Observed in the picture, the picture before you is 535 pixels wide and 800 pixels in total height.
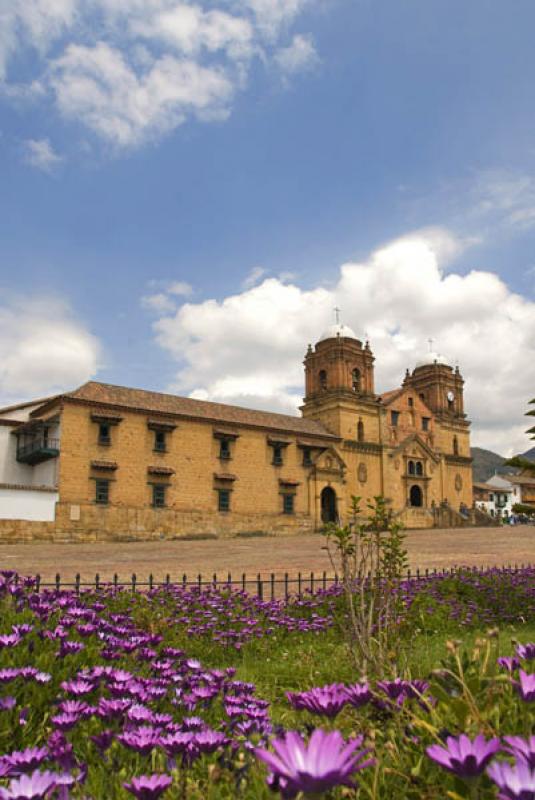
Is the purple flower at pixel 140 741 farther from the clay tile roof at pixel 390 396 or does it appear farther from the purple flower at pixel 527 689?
the clay tile roof at pixel 390 396

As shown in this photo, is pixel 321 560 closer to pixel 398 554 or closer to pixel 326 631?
pixel 326 631

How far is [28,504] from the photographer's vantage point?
3042cm

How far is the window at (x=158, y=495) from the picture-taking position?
35688 millimetres

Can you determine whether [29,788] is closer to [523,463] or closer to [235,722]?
[235,722]

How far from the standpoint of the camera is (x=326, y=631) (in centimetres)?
841

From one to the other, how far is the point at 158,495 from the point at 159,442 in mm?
2986

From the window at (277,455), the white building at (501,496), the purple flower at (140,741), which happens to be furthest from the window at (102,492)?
the white building at (501,496)

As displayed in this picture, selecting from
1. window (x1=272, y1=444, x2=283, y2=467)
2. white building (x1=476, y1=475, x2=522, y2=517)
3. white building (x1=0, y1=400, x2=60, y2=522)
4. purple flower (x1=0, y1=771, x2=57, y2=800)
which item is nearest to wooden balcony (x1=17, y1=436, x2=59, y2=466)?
white building (x1=0, y1=400, x2=60, y2=522)

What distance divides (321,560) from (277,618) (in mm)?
11600

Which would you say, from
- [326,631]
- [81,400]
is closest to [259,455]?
[81,400]

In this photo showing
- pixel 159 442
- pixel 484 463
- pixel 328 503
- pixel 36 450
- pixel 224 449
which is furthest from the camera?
pixel 484 463

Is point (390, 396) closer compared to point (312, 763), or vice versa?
point (312, 763)

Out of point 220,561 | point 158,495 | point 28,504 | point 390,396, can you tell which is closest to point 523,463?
point 220,561

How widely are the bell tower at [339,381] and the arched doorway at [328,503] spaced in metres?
4.19
